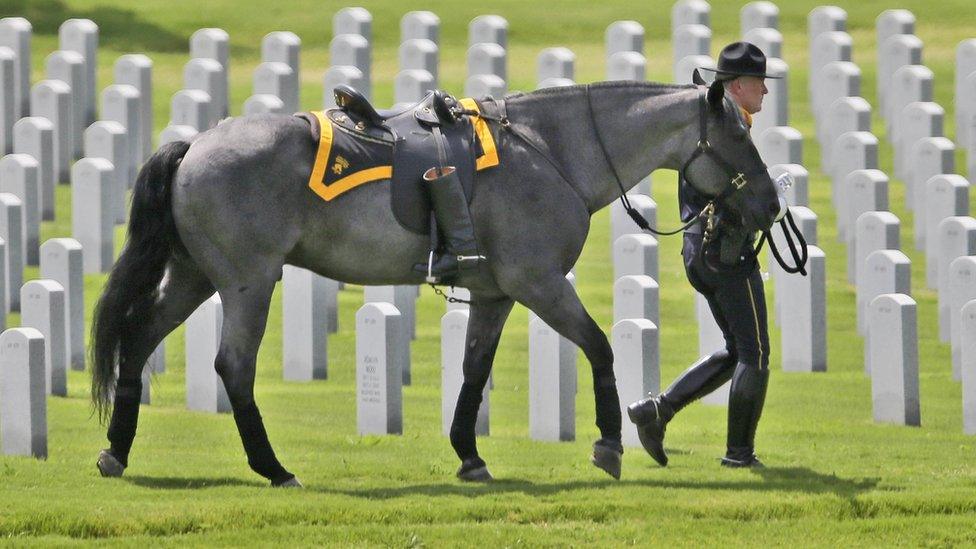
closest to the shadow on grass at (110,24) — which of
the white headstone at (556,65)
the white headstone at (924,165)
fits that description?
the white headstone at (556,65)

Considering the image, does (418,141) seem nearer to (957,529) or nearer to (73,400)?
(957,529)

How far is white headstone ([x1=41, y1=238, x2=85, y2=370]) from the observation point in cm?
1346

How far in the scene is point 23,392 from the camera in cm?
1061

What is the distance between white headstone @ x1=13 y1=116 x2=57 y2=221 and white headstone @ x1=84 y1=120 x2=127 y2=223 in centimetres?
38

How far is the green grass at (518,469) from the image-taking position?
8773 millimetres

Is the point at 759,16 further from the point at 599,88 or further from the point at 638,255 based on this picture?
the point at 599,88

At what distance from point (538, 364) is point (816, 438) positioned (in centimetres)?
162

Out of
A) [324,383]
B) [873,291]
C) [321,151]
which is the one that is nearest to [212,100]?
[324,383]

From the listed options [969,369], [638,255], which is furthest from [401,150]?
[638,255]

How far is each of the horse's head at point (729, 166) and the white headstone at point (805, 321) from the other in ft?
14.0

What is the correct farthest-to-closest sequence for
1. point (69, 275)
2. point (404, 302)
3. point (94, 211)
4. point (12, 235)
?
point (94, 211) < point (404, 302) < point (12, 235) < point (69, 275)

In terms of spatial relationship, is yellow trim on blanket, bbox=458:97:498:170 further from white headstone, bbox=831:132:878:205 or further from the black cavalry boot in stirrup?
white headstone, bbox=831:132:878:205

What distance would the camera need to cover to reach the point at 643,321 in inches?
451

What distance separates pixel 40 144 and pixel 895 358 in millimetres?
7641
